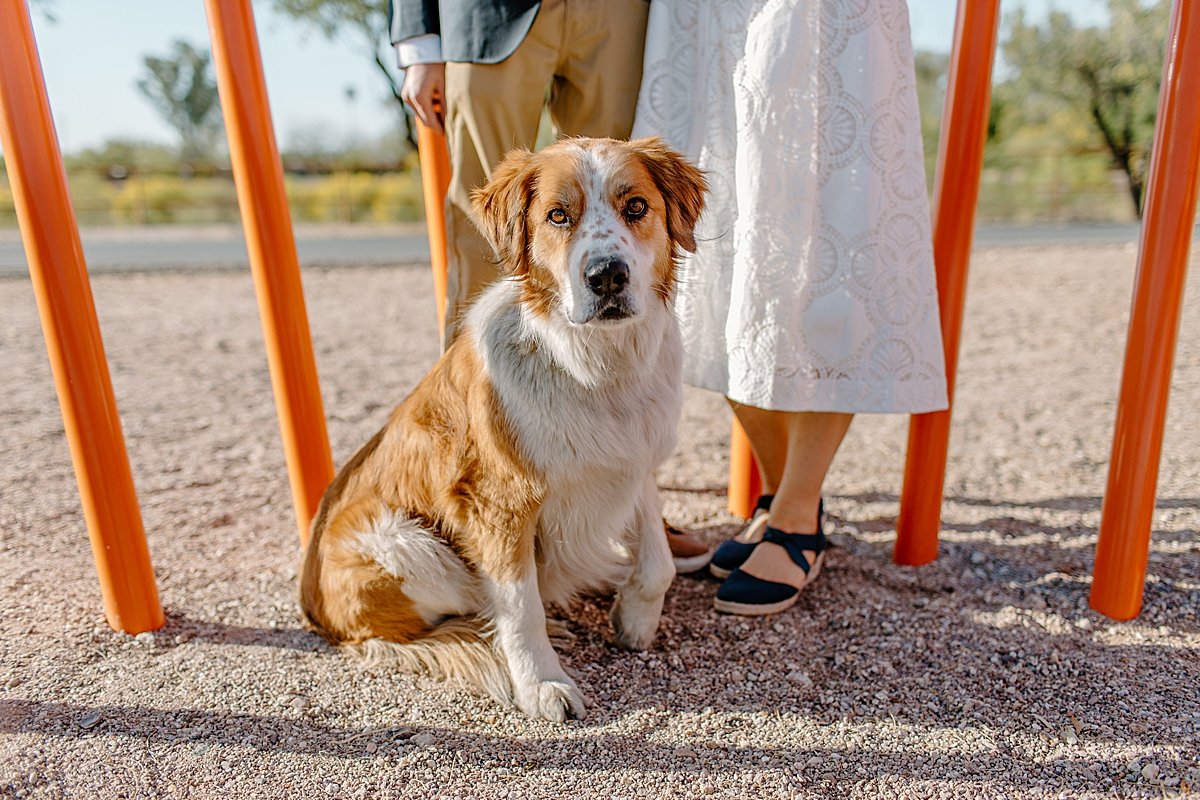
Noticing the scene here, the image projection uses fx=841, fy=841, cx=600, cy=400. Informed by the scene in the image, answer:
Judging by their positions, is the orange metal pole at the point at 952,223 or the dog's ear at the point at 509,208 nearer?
the dog's ear at the point at 509,208

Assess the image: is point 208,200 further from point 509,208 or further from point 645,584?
point 645,584

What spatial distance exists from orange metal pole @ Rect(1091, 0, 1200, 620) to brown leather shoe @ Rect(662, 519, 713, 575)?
1.31m

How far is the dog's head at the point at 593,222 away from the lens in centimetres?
210

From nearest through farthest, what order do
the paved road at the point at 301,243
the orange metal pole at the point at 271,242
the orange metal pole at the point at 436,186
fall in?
the orange metal pole at the point at 271,242 < the orange metal pole at the point at 436,186 < the paved road at the point at 301,243

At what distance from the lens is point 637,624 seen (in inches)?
105

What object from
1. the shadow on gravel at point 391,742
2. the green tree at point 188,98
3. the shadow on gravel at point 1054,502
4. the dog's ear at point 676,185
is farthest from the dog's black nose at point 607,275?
the green tree at point 188,98

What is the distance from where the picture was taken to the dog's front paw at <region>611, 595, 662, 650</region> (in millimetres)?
2662

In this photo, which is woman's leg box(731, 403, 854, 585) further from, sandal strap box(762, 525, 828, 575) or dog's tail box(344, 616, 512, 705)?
dog's tail box(344, 616, 512, 705)

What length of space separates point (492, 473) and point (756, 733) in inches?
39.2

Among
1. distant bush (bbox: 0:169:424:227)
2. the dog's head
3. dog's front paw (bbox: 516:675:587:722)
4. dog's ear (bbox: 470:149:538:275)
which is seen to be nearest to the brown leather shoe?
dog's front paw (bbox: 516:675:587:722)

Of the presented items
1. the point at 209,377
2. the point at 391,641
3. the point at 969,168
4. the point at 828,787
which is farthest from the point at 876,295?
the point at 209,377

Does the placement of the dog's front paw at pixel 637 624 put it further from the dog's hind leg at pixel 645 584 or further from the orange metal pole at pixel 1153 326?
the orange metal pole at pixel 1153 326

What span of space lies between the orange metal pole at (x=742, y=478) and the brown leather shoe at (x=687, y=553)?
36cm

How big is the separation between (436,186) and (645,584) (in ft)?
5.46
